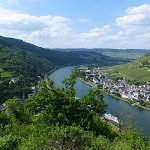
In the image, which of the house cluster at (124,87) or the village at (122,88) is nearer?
the village at (122,88)

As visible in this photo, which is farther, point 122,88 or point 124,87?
point 124,87

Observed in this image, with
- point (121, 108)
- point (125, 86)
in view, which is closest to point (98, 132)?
point (121, 108)

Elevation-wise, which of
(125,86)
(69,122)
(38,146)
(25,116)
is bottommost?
(125,86)

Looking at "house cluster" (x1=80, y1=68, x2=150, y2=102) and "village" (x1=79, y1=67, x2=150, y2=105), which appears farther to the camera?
"house cluster" (x1=80, y1=68, x2=150, y2=102)

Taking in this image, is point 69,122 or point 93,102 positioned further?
point 93,102

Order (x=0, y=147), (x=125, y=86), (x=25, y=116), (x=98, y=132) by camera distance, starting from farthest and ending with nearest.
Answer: (x=125, y=86) < (x=25, y=116) < (x=98, y=132) < (x=0, y=147)

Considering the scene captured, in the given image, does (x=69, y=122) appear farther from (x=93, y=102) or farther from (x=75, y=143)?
(x=75, y=143)
